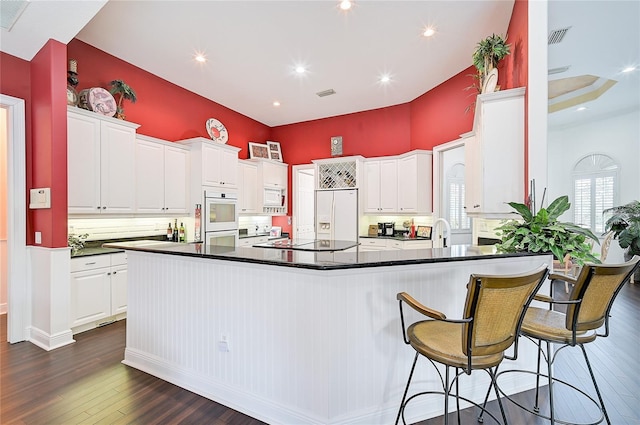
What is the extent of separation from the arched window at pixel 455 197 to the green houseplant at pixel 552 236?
5012 mm

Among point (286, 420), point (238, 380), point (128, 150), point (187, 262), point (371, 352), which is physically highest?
point (128, 150)

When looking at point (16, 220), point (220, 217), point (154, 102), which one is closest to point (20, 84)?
point (16, 220)

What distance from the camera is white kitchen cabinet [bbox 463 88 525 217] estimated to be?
253 centimetres

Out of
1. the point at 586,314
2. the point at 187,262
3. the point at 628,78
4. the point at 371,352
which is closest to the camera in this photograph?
the point at 586,314

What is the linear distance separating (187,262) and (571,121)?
7243 mm

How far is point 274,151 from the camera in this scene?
21.7ft

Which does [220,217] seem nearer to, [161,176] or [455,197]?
[161,176]

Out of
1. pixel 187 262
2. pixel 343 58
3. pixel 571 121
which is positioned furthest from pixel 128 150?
pixel 571 121

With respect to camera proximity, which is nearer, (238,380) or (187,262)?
(238,380)

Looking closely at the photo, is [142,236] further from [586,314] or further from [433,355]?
[586,314]

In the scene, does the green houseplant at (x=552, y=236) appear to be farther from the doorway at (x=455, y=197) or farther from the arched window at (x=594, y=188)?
the arched window at (x=594, y=188)

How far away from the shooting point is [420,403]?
1.86 meters

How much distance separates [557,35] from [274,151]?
16.5ft

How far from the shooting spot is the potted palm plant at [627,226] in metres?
5.14
